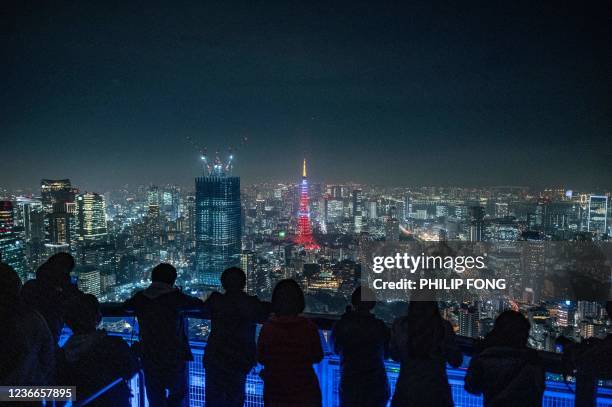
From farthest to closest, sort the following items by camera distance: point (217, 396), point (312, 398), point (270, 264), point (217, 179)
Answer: point (217, 179)
point (270, 264)
point (217, 396)
point (312, 398)

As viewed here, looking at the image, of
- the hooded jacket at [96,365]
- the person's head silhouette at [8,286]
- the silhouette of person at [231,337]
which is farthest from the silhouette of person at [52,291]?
the silhouette of person at [231,337]

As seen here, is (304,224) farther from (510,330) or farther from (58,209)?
(510,330)

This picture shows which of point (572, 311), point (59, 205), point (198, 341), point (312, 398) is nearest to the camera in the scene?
point (312, 398)

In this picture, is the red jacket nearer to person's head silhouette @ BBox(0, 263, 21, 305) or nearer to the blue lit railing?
the blue lit railing

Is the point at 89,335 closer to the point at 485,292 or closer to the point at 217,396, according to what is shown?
the point at 217,396

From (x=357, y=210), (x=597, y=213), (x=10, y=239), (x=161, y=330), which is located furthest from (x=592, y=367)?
(x=357, y=210)

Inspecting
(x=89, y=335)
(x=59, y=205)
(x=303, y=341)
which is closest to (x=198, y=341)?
(x=89, y=335)
